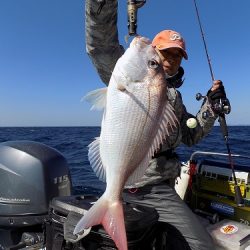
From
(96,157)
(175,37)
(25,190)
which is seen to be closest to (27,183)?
(25,190)

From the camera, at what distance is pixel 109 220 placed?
2236mm

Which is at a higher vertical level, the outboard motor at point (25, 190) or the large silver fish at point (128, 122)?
the large silver fish at point (128, 122)

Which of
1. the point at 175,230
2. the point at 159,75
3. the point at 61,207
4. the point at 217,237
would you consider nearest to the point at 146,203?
the point at 175,230

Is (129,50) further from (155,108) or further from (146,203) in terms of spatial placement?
(146,203)

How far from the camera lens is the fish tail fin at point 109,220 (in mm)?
2176

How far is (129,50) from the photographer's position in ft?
7.53

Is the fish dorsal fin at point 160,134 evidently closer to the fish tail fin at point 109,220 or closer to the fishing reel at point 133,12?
the fish tail fin at point 109,220

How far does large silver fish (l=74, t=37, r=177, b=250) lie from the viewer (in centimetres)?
224

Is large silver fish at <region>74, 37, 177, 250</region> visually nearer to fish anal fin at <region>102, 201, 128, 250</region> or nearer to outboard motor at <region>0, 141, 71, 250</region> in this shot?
fish anal fin at <region>102, 201, 128, 250</region>

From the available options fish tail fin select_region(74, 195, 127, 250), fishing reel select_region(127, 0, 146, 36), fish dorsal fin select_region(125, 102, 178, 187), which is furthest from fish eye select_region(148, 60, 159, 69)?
fish tail fin select_region(74, 195, 127, 250)

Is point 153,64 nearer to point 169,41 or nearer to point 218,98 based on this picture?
point 169,41

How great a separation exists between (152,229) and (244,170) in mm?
2171

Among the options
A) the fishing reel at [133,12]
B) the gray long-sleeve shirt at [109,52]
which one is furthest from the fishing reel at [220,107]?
the fishing reel at [133,12]

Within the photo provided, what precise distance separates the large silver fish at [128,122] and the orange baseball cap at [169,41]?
3.20 ft
